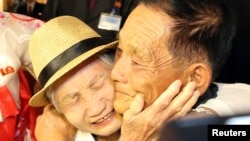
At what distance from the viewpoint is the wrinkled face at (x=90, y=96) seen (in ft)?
3.36

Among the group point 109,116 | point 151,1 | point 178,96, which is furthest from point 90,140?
point 151,1

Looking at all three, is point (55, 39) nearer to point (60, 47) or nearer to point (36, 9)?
point (60, 47)

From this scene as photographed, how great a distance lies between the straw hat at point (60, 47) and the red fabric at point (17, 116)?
22 cm

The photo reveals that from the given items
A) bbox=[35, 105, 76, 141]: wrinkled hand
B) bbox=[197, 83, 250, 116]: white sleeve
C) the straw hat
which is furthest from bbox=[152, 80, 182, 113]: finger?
bbox=[35, 105, 76, 141]: wrinkled hand

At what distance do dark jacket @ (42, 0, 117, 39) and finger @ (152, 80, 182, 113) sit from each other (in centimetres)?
95

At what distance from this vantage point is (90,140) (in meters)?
1.10

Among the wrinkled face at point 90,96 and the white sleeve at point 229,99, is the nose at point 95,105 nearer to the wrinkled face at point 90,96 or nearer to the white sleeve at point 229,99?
the wrinkled face at point 90,96

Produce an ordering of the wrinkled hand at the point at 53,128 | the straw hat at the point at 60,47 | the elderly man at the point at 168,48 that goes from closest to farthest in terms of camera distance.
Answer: the elderly man at the point at 168,48
the straw hat at the point at 60,47
the wrinkled hand at the point at 53,128

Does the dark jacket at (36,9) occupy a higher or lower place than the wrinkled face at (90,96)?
higher

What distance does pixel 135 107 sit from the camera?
88cm

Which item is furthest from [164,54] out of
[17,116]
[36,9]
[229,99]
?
[36,9]

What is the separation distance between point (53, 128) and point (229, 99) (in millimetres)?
497

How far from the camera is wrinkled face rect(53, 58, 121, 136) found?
1.02 meters

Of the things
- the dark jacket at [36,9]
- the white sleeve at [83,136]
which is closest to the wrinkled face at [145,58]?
the white sleeve at [83,136]
